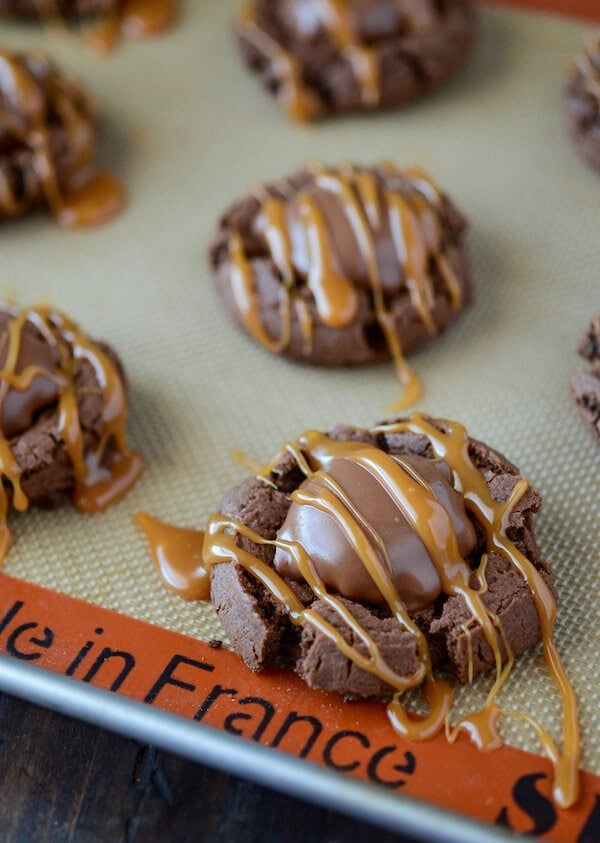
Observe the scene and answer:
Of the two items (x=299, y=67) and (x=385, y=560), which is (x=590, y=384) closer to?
(x=385, y=560)

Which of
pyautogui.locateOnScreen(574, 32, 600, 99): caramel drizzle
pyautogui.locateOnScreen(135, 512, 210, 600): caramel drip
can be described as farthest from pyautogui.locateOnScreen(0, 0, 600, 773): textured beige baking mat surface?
pyautogui.locateOnScreen(574, 32, 600, 99): caramel drizzle

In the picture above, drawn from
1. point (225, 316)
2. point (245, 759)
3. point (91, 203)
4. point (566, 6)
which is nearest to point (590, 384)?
point (225, 316)

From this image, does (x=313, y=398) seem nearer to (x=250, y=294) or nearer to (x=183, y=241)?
(x=250, y=294)

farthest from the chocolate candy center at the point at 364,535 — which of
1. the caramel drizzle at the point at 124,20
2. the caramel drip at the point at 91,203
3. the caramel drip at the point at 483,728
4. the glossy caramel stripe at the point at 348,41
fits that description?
the caramel drizzle at the point at 124,20

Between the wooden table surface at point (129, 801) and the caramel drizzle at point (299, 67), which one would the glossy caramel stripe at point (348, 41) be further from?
the wooden table surface at point (129, 801)

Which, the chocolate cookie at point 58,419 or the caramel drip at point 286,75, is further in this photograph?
the caramel drip at point 286,75

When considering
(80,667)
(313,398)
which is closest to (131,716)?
(80,667)

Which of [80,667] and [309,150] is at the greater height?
[309,150]

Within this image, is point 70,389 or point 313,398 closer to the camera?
point 70,389
